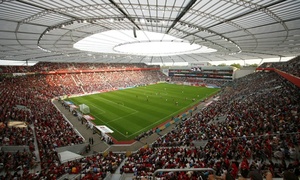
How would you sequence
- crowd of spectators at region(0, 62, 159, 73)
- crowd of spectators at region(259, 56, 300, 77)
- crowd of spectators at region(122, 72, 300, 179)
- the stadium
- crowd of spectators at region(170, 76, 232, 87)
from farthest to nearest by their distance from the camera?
crowd of spectators at region(170, 76, 232, 87) → crowd of spectators at region(0, 62, 159, 73) → crowd of spectators at region(259, 56, 300, 77) → the stadium → crowd of spectators at region(122, 72, 300, 179)

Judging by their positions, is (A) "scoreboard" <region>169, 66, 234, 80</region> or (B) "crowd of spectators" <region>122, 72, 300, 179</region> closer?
(B) "crowd of spectators" <region>122, 72, 300, 179</region>

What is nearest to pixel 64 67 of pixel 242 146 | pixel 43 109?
pixel 43 109

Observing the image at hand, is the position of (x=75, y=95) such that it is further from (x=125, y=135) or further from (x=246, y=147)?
(x=246, y=147)

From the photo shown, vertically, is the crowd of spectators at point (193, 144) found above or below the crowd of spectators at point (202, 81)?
below

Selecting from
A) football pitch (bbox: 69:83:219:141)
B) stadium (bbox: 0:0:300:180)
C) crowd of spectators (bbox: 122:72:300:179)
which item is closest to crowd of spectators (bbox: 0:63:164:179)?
stadium (bbox: 0:0:300:180)

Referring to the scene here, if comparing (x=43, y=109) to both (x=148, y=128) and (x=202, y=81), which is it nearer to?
(x=148, y=128)

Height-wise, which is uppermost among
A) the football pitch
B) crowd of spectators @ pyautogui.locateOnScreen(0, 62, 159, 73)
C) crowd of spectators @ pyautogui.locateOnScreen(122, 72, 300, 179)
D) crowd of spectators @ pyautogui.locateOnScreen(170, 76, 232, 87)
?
crowd of spectators @ pyautogui.locateOnScreen(0, 62, 159, 73)

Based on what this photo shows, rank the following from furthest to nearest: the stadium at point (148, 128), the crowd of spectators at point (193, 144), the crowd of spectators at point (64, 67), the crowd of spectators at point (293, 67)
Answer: the crowd of spectators at point (64, 67) < the crowd of spectators at point (293, 67) < the stadium at point (148, 128) < the crowd of spectators at point (193, 144)

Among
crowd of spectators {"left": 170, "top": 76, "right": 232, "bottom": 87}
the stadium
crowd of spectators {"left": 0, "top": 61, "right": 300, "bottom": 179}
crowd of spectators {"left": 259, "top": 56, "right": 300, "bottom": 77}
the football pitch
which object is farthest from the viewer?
crowd of spectators {"left": 170, "top": 76, "right": 232, "bottom": 87}

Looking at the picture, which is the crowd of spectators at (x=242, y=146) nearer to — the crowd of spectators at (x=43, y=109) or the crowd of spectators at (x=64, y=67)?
the crowd of spectators at (x=43, y=109)

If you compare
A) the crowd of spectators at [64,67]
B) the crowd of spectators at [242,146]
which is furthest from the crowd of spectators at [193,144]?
the crowd of spectators at [64,67]

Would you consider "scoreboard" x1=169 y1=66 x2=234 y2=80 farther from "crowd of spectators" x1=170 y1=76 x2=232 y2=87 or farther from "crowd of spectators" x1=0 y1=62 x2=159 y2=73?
"crowd of spectators" x1=0 y1=62 x2=159 y2=73

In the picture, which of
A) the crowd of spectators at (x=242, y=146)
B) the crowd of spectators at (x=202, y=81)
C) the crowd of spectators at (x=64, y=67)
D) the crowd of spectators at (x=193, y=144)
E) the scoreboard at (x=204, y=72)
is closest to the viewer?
the crowd of spectators at (x=242, y=146)

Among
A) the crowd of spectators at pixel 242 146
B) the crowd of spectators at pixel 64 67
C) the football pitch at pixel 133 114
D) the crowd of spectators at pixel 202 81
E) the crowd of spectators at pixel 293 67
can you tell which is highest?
the crowd of spectators at pixel 293 67
